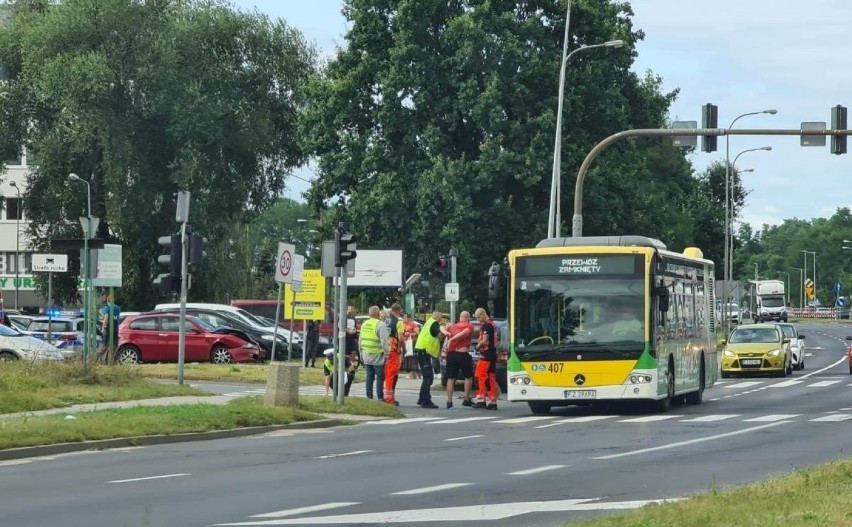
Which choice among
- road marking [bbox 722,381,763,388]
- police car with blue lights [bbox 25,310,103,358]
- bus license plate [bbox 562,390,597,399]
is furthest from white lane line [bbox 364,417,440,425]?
road marking [bbox 722,381,763,388]

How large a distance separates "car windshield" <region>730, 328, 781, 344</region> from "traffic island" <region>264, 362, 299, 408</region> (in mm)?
25130

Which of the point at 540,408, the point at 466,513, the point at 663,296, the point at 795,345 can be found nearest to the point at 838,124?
the point at 663,296

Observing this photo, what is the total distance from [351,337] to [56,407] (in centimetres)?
799

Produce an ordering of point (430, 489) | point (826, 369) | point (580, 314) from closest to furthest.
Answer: point (430, 489) < point (580, 314) < point (826, 369)

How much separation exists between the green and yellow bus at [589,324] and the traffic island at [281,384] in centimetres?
422

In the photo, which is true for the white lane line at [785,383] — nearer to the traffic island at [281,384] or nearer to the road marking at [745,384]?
the road marking at [745,384]

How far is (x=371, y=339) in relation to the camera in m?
29.5

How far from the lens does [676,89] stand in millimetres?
74375

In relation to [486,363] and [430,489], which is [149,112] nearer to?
[486,363]

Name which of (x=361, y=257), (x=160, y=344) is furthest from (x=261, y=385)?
(x=361, y=257)

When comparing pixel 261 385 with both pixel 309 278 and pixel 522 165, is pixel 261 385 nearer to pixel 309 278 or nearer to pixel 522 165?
pixel 309 278

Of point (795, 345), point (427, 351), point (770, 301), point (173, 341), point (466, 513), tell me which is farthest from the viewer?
point (770, 301)

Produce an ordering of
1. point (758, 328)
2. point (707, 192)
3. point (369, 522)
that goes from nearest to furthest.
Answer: point (369, 522) < point (758, 328) < point (707, 192)

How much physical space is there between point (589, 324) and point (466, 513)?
15.5 meters
